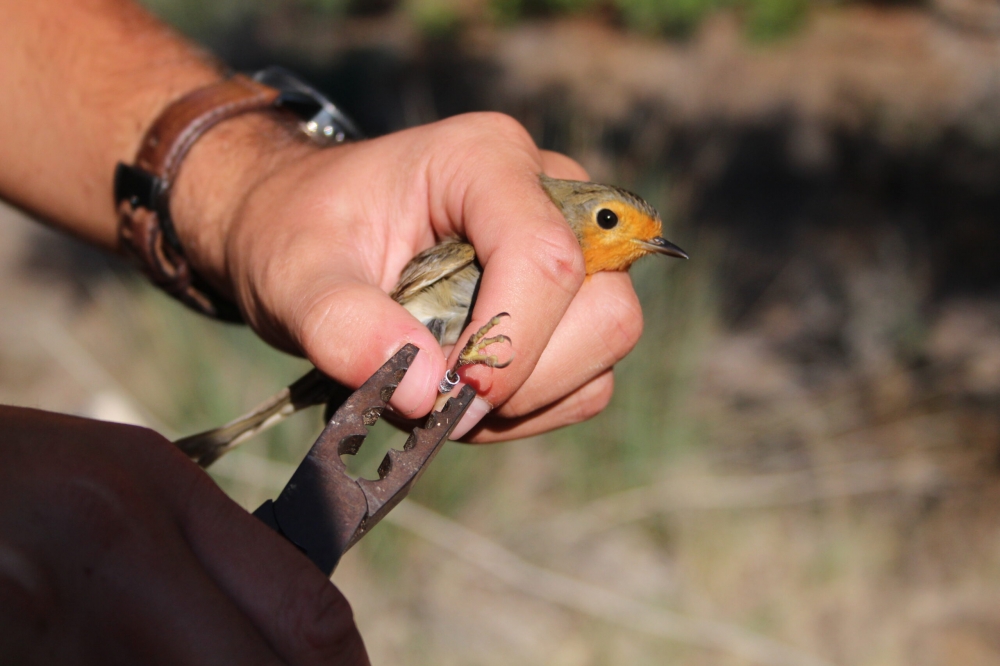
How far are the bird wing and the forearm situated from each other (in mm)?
1054

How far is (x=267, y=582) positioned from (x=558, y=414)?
1.46m

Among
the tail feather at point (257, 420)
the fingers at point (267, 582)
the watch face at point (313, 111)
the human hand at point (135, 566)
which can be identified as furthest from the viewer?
the watch face at point (313, 111)

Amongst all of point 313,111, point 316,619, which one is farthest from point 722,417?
point 316,619

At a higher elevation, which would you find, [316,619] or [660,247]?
[316,619]

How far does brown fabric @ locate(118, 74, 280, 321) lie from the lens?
2508mm

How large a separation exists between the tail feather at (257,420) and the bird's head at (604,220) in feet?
3.05

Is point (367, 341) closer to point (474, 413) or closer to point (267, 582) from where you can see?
point (474, 413)

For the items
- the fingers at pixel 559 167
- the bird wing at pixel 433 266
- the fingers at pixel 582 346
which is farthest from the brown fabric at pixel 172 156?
the fingers at pixel 582 346

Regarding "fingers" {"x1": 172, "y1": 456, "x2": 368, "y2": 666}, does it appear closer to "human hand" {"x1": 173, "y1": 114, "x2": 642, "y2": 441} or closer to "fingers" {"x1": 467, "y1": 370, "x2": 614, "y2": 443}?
"human hand" {"x1": 173, "y1": 114, "x2": 642, "y2": 441}

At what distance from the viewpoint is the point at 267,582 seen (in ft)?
3.77

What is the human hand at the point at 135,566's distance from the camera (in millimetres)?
962

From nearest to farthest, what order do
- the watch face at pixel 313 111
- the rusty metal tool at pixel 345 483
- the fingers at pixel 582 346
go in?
the rusty metal tool at pixel 345 483 < the fingers at pixel 582 346 < the watch face at pixel 313 111

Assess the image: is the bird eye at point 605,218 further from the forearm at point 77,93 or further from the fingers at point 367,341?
the forearm at point 77,93

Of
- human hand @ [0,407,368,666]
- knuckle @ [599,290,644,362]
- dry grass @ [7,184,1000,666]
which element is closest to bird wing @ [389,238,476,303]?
knuckle @ [599,290,644,362]
